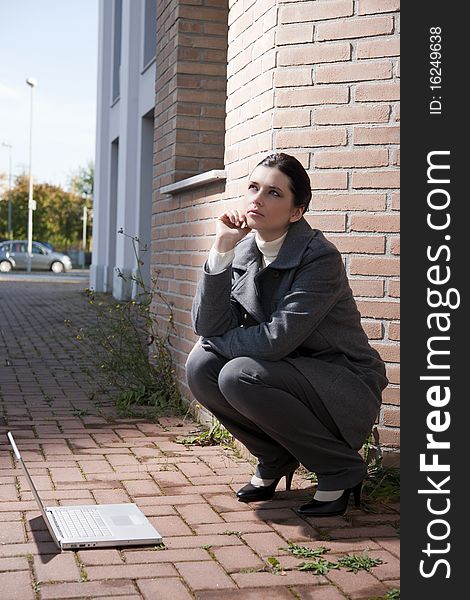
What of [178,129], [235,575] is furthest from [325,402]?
[178,129]

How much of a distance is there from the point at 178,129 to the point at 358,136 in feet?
8.68

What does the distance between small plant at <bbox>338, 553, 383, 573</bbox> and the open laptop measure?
2.24 feet

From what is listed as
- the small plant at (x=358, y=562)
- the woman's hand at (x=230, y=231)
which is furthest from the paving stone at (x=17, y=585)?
the woman's hand at (x=230, y=231)

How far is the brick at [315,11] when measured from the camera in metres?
4.78

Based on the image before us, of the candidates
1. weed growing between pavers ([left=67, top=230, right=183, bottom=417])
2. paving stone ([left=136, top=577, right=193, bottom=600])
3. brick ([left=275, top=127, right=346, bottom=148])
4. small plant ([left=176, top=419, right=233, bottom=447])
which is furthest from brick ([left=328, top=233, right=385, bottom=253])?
weed growing between pavers ([left=67, top=230, right=183, bottom=417])

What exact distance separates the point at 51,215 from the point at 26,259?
2331cm

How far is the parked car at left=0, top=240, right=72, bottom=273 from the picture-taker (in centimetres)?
4116

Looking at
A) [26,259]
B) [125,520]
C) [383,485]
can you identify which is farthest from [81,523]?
[26,259]

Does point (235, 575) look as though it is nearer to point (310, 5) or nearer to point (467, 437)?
point (467, 437)

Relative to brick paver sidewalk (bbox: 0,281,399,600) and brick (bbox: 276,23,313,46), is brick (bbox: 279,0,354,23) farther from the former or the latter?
brick paver sidewalk (bbox: 0,281,399,600)

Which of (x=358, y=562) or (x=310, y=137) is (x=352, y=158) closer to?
(x=310, y=137)

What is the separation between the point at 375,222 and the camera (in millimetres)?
4688

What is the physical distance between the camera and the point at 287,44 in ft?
16.2

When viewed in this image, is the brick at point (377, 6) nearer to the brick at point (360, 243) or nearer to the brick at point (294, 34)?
the brick at point (294, 34)
